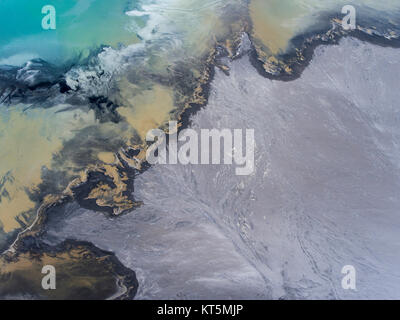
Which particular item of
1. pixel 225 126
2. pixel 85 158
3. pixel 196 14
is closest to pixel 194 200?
pixel 225 126

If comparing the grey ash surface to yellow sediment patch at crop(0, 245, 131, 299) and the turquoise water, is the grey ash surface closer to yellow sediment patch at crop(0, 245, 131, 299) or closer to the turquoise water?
yellow sediment patch at crop(0, 245, 131, 299)

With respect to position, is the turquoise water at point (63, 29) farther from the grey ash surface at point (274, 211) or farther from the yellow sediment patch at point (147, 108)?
the grey ash surface at point (274, 211)

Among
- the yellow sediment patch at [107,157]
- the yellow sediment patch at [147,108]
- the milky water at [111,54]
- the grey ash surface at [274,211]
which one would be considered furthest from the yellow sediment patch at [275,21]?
the yellow sediment patch at [107,157]

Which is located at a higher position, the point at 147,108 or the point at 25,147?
the point at 147,108

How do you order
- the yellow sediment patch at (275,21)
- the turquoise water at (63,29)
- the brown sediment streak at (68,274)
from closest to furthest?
the brown sediment streak at (68,274) < the turquoise water at (63,29) < the yellow sediment patch at (275,21)

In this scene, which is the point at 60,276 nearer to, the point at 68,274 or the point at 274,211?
the point at 68,274

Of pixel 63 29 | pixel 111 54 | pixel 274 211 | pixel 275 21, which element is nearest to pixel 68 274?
pixel 274 211
